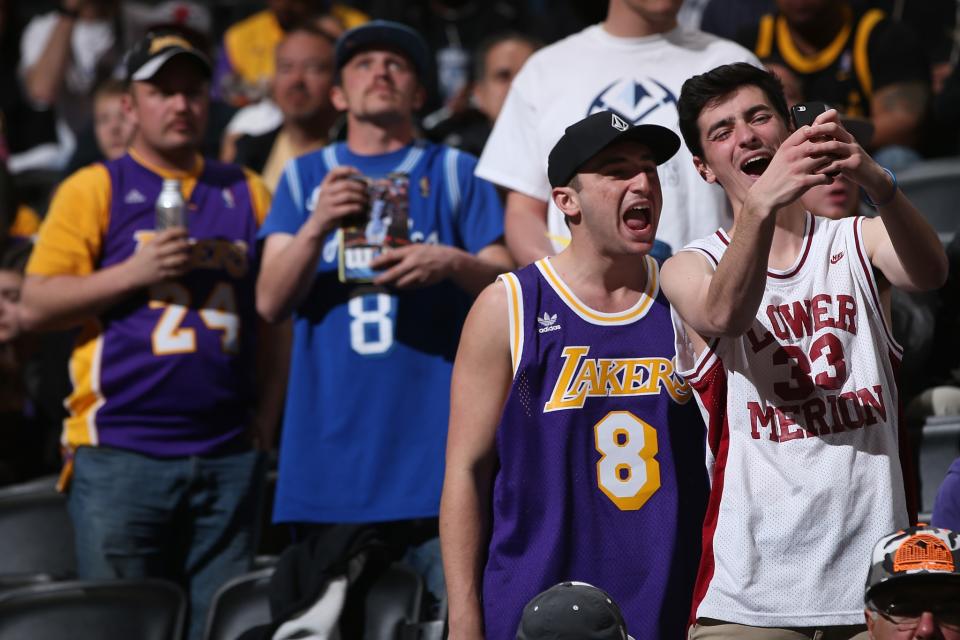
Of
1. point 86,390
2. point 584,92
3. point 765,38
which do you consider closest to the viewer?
point 584,92

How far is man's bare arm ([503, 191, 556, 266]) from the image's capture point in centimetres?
439

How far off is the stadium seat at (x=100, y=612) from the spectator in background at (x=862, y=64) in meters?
3.34

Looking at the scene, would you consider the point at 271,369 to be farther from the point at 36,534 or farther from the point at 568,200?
the point at 568,200

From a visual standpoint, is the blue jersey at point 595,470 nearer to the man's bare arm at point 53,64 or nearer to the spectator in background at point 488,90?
the spectator in background at point 488,90

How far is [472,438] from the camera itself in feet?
11.3

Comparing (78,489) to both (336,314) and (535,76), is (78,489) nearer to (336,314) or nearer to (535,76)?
(336,314)

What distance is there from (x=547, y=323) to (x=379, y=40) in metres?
1.78

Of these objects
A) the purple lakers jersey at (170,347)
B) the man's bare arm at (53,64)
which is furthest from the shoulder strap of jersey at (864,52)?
the man's bare arm at (53,64)

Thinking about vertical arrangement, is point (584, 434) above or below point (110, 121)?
below

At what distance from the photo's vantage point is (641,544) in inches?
133

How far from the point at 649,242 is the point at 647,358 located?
27 cm

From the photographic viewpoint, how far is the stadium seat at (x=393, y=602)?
169 inches

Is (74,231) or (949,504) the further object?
(74,231)

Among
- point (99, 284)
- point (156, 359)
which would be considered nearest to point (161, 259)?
point (99, 284)
